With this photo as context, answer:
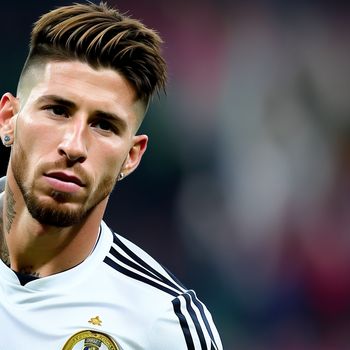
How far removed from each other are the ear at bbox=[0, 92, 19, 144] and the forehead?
87mm

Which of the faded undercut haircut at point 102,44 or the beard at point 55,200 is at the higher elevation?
the faded undercut haircut at point 102,44

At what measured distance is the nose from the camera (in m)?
2.42

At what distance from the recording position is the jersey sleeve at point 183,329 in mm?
2576

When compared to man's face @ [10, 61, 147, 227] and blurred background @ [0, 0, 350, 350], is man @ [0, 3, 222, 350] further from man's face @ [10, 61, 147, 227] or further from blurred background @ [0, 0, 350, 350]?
blurred background @ [0, 0, 350, 350]

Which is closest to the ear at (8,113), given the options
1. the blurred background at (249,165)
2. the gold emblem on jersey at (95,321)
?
the gold emblem on jersey at (95,321)

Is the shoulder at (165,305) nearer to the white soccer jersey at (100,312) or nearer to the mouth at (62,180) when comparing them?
the white soccer jersey at (100,312)

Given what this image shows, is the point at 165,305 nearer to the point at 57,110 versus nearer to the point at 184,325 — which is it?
the point at 184,325

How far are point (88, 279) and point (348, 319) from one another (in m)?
3.20

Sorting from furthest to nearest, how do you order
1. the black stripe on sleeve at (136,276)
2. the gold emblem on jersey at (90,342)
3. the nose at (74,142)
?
1. the black stripe on sleeve at (136,276)
2. the gold emblem on jersey at (90,342)
3. the nose at (74,142)

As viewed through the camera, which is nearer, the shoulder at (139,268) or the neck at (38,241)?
the neck at (38,241)

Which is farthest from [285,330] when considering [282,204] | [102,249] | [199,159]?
[102,249]

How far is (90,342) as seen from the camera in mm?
2539

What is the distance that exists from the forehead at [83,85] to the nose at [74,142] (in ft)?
0.25

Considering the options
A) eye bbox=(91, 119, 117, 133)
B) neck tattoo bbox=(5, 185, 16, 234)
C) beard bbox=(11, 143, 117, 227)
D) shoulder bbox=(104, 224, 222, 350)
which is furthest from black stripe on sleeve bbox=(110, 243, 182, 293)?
eye bbox=(91, 119, 117, 133)
